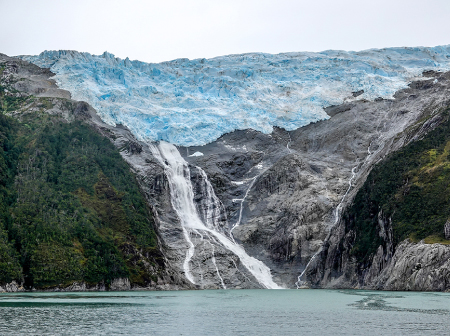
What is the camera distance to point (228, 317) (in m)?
54.8

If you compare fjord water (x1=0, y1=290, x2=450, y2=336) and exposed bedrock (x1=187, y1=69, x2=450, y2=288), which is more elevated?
exposed bedrock (x1=187, y1=69, x2=450, y2=288)

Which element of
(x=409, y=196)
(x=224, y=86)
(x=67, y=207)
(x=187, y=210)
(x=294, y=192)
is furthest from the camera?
(x=224, y=86)

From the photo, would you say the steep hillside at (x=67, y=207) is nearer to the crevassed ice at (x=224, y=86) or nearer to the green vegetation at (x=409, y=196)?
the crevassed ice at (x=224, y=86)

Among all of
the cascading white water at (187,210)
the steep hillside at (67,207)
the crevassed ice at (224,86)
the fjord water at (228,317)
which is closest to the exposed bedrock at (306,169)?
the cascading white water at (187,210)

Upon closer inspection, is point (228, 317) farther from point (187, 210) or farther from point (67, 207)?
point (187, 210)

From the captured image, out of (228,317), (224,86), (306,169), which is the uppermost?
(224,86)

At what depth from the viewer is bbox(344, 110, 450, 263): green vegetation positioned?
9288 cm

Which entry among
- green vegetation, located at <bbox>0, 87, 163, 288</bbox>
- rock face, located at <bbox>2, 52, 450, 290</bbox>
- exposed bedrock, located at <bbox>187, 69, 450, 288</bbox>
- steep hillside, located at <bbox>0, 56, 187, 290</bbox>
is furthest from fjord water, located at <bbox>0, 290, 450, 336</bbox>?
exposed bedrock, located at <bbox>187, 69, 450, 288</bbox>

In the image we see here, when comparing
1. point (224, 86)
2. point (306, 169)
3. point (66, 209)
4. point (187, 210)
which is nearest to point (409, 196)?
point (306, 169)

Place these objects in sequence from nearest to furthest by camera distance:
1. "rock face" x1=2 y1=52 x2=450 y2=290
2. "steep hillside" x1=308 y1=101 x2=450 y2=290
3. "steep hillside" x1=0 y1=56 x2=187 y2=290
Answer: "steep hillside" x1=308 y1=101 x2=450 y2=290 → "steep hillside" x1=0 y1=56 x2=187 y2=290 → "rock face" x1=2 y1=52 x2=450 y2=290

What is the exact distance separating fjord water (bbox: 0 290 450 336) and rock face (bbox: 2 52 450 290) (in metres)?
24.3

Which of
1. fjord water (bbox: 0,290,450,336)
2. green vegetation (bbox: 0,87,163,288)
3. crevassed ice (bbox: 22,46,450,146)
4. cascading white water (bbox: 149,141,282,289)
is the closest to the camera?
fjord water (bbox: 0,290,450,336)

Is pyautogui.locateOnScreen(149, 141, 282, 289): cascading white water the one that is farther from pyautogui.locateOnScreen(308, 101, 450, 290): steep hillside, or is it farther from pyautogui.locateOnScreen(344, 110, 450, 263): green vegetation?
pyautogui.locateOnScreen(344, 110, 450, 263): green vegetation

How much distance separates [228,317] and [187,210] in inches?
3042
